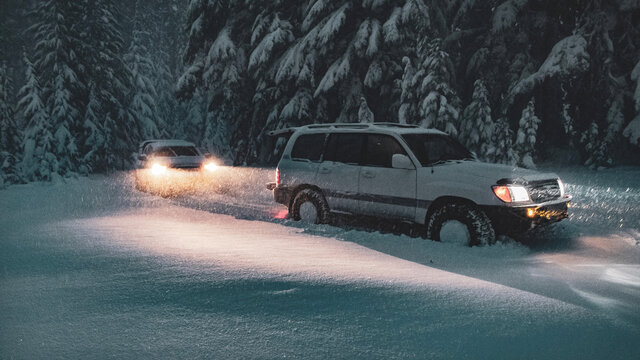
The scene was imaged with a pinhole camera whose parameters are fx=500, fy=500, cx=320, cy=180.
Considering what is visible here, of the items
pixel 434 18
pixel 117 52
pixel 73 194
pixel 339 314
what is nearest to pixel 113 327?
pixel 339 314

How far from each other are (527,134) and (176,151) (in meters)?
14.8

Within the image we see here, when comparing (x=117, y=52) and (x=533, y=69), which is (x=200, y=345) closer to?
(x=533, y=69)

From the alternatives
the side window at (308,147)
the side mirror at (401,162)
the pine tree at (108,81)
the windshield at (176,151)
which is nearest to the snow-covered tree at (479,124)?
the windshield at (176,151)

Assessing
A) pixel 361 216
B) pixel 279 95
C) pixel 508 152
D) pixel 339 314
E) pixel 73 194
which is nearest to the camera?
pixel 339 314

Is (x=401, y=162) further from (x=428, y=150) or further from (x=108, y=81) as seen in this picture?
(x=108, y=81)

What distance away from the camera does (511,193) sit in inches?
281

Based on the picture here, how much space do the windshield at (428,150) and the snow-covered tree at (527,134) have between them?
13.9 meters

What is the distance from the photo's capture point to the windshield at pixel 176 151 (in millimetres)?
18609

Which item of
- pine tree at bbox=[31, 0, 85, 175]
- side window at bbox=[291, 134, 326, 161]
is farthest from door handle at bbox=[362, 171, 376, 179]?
pine tree at bbox=[31, 0, 85, 175]

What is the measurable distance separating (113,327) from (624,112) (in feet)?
69.8

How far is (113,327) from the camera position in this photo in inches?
151

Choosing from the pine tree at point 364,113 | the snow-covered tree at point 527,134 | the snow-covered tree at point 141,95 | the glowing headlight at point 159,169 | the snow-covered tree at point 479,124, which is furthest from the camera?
the snow-covered tree at point 141,95

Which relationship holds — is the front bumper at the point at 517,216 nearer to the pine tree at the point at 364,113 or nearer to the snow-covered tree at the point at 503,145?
the pine tree at the point at 364,113

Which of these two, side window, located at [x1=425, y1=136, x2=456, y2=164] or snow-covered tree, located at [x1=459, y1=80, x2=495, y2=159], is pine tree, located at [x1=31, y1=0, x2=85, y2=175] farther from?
side window, located at [x1=425, y1=136, x2=456, y2=164]
